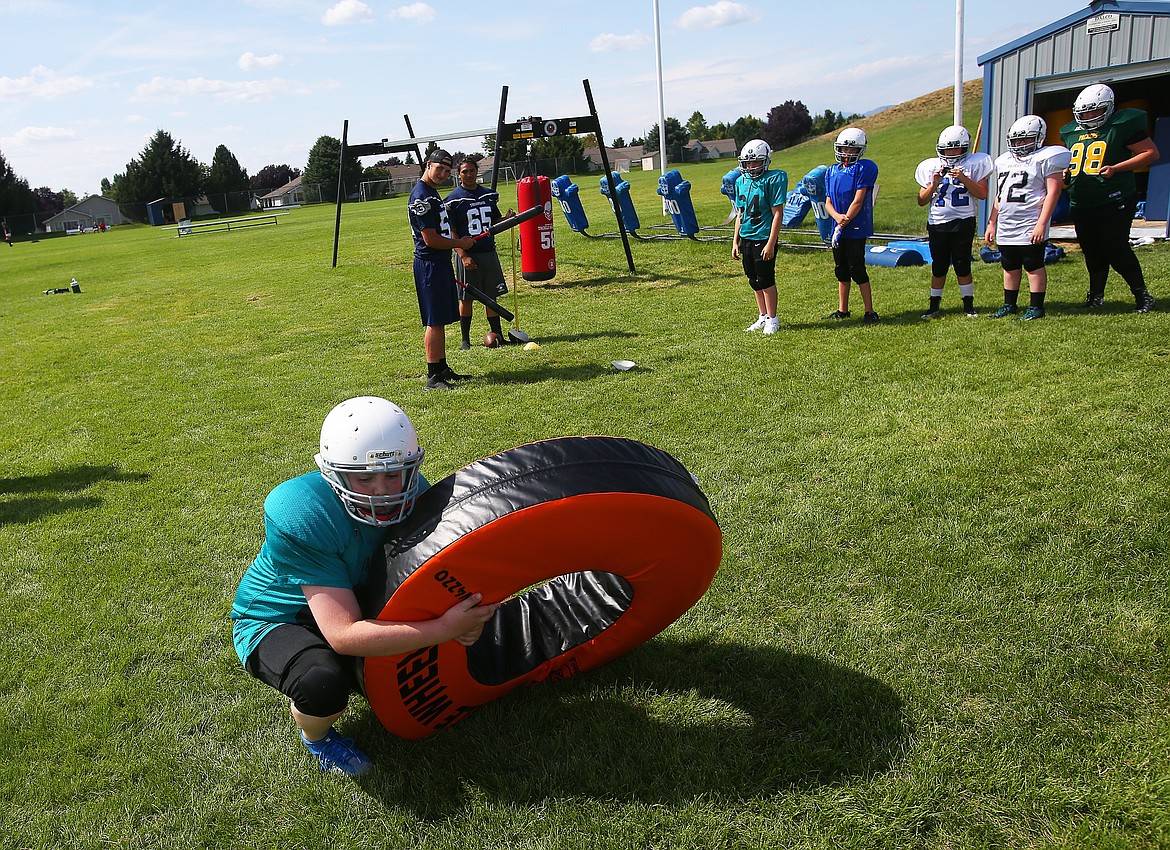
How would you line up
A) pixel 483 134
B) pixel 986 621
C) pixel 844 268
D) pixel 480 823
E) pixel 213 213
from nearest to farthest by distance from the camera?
pixel 480 823 < pixel 986 621 < pixel 844 268 < pixel 483 134 < pixel 213 213

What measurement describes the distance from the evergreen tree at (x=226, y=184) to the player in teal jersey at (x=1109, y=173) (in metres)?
70.0

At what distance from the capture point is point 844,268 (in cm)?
900

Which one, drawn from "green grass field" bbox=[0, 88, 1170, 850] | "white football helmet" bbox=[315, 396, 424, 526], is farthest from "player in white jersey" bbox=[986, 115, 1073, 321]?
"white football helmet" bbox=[315, 396, 424, 526]

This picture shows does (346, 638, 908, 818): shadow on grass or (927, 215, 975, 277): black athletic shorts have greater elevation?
(927, 215, 975, 277): black athletic shorts

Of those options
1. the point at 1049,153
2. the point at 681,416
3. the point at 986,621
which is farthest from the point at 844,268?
the point at 986,621

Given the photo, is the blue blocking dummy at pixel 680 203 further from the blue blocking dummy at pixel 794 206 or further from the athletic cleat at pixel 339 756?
the athletic cleat at pixel 339 756

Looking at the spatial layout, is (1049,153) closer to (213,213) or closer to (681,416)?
(681,416)

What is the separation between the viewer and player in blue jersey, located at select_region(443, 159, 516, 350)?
9055mm

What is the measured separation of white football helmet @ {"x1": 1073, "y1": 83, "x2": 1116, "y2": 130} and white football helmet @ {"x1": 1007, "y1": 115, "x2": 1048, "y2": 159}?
1.25ft

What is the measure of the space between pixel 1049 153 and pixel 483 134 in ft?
27.4

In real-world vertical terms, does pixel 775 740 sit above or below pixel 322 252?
below

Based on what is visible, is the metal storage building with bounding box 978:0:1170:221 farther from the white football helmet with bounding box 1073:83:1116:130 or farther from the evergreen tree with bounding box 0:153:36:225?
the evergreen tree with bounding box 0:153:36:225

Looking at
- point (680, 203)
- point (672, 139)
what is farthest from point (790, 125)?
point (680, 203)

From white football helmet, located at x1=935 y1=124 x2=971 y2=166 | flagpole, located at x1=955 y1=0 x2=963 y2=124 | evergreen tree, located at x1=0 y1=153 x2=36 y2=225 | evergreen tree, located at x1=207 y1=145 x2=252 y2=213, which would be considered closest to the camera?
white football helmet, located at x1=935 y1=124 x2=971 y2=166
